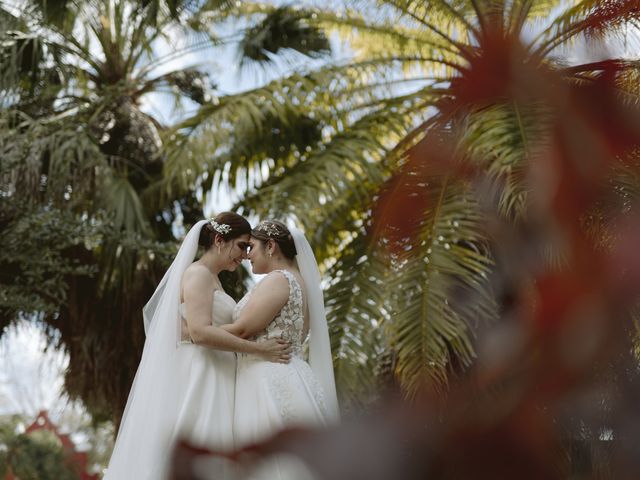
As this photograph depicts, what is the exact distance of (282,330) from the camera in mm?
4355

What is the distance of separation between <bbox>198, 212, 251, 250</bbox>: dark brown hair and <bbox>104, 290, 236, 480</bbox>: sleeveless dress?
26 centimetres

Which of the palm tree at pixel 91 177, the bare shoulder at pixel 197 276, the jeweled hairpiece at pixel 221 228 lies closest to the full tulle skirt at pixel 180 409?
the bare shoulder at pixel 197 276

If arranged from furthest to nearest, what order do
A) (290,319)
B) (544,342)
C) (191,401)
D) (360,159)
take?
(360,159) → (290,319) → (191,401) → (544,342)

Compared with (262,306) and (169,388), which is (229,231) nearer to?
(262,306)

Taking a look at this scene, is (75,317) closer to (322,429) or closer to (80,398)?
(80,398)

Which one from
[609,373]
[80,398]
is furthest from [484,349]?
[80,398]

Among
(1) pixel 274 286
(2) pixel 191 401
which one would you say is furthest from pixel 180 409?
(1) pixel 274 286

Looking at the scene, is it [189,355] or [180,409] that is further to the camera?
[189,355]

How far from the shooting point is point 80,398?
9844 mm

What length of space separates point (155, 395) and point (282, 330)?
24.7 inches

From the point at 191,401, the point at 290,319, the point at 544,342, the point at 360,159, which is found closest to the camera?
the point at 544,342

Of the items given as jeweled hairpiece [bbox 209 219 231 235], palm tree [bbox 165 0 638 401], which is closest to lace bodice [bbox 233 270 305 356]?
jeweled hairpiece [bbox 209 219 231 235]

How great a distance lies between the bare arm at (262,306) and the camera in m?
4.22

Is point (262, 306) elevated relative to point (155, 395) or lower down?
elevated
